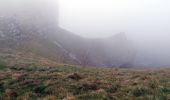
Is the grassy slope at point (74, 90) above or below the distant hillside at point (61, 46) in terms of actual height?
below

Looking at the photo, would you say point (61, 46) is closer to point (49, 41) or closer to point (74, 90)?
point (49, 41)

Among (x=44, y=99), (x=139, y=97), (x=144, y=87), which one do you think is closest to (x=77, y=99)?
(x=44, y=99)

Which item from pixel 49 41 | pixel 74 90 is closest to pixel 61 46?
pixel 49 41

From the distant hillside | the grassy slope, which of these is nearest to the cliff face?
the distant hillside

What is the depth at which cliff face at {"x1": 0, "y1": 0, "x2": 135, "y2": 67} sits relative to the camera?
82394mm

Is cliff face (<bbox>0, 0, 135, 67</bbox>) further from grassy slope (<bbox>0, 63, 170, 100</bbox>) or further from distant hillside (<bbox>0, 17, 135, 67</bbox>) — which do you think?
grassy slope (<bbox>0, 63, 170, 100</bbox>)

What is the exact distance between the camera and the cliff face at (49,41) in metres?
82.4

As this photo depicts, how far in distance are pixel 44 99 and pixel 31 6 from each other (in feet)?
330

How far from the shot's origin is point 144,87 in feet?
67.9

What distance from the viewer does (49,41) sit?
3679 inches

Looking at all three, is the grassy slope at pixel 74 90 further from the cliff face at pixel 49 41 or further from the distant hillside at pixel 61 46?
the cliff face at pixel 49 41

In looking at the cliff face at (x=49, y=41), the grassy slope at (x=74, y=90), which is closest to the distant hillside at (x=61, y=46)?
the cliff face at (x=49, y=41)

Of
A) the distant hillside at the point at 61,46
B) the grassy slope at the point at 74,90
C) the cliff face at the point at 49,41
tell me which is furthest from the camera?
the cliff face at the point at 49,41

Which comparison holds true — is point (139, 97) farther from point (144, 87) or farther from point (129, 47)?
point (129, 47)
